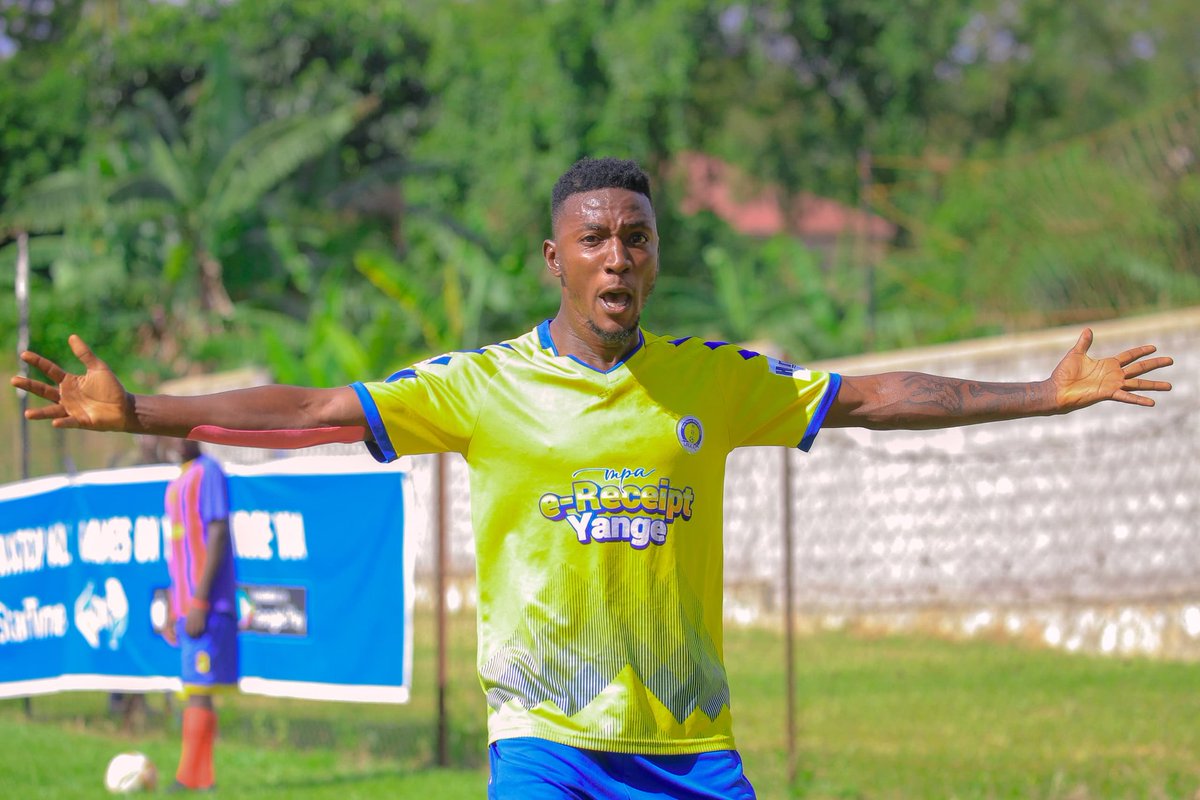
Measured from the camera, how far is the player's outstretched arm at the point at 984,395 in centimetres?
409

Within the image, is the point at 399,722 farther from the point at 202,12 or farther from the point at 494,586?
the point at 202,12

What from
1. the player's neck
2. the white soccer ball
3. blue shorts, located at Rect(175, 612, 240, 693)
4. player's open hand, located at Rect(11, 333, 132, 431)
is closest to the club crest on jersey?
the player's neck

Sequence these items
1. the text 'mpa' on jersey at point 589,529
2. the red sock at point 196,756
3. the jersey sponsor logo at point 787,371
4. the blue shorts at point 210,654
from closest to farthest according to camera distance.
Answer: the text 'mpa' on jersey at point 589,529 < the jersey sponsor logo at point 787,371 < the red sock at point 196,756 < the blue shorts at point 210,654

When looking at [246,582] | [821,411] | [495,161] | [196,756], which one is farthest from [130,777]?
[495,161]

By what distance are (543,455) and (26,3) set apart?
4210 centimetres

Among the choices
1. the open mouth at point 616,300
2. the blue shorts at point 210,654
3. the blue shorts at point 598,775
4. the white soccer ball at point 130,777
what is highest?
the open mouth at point 616,300

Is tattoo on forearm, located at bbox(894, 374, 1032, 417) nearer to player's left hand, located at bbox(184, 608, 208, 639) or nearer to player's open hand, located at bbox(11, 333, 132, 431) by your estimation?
player's open hand, located at bbox(11, 333, 132, 431)

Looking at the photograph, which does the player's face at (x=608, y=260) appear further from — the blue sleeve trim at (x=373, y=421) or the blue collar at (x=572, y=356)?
the blue sleeve trim at (x=373, y=421)

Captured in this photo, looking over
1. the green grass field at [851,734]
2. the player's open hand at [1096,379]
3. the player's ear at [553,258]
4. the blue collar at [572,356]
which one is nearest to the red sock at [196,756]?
the green grass field at [851,734]

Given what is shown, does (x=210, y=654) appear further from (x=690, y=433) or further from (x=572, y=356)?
(x=690, y=433)

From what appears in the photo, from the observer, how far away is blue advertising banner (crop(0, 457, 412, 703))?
28.3 feet

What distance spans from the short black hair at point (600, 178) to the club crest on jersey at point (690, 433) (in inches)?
24.7

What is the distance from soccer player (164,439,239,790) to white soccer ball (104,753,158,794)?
0.58 ft

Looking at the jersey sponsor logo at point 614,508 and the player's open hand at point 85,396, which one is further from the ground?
the player's open hand at point 85,396
